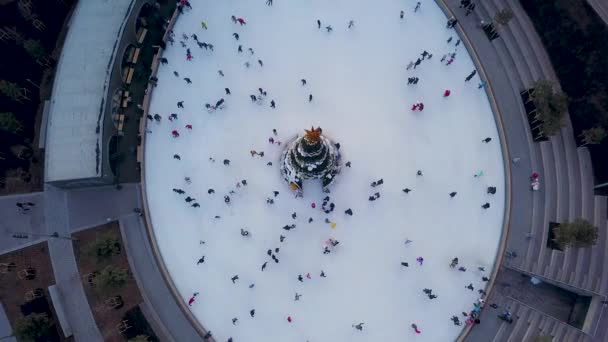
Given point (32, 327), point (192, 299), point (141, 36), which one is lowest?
point (32, 327)

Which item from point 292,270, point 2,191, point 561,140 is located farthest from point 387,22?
point 2,191

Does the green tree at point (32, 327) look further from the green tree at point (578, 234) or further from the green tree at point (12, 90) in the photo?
the green tree at point (578, 234)

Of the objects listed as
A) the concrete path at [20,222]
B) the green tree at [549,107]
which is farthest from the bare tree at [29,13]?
the green tree at [549,107]

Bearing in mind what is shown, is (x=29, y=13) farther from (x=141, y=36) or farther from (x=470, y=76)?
(x=470, y=76)

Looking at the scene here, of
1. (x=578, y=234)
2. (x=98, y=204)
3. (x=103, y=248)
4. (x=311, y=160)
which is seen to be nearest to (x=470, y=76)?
(x=578, y=234)

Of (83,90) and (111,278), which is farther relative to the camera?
(83,90)

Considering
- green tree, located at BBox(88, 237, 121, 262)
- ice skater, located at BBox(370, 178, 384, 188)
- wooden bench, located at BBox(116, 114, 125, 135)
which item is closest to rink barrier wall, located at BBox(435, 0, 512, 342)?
ice skater, located at BBox(370, 178, 384, 188)

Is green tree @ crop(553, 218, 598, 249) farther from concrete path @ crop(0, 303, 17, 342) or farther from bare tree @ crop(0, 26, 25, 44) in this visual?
bare tree @ crop(0, 26, 25, 44)

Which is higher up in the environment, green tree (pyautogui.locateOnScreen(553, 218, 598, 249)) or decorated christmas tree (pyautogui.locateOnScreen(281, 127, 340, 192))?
green tree (pyautogui.locateOnScreen(553, 218, 598, 249))
